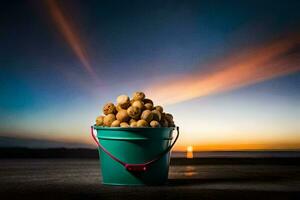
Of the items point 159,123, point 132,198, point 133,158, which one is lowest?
point 132,198

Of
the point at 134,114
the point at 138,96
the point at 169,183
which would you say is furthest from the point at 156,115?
the point at 169,183

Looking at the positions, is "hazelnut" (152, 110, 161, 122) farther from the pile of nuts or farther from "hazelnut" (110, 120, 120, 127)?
"hazelnut" (110, 120, 120, 127)

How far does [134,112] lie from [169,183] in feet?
2.77

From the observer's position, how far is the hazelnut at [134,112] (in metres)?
4.99

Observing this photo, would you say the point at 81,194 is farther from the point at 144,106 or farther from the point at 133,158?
the point at 144,106

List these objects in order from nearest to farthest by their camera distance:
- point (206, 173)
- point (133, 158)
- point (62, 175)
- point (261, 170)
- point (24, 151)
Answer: point (133, 158) < point (62, 175) < point (206, 173) < point (261, 170) < point (24, 151)

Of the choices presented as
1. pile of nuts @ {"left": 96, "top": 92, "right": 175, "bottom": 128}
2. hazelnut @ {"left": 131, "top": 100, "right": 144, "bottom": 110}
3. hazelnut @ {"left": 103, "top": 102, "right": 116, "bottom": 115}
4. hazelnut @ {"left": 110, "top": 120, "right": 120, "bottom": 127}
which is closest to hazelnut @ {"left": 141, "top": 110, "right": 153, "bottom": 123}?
pile of nuts @ {"left": 96, "top": 92, "right": 175, "bottom": 128}

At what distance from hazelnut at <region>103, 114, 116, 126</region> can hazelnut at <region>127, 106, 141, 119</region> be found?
0.55 ft

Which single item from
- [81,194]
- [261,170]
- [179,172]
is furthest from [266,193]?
[261,170]

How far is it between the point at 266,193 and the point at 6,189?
237cm

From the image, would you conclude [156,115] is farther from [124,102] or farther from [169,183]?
[169,183]

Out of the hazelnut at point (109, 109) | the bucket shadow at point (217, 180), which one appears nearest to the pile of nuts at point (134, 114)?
the hazelnut at point (109, 109)

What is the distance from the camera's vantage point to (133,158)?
4.94 meters

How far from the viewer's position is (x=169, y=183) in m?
5.19
